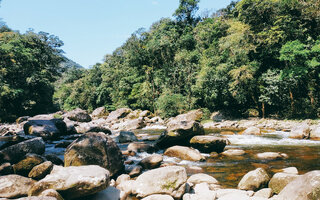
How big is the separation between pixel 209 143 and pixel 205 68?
15.2m

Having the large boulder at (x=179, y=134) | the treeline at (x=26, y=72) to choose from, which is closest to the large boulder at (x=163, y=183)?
the large boulder at (x=179, y=134)

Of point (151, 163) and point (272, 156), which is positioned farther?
point (272, 156)

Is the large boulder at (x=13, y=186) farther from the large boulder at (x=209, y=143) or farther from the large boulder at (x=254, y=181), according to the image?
the large boulder at (x=209, y=143)

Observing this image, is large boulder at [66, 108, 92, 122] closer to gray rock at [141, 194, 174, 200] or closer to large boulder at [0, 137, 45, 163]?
large boulder at [0, 137, 45, 163]

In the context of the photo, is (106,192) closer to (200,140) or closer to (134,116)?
(200,140)

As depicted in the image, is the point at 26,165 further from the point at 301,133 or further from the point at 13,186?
the point at 301,133

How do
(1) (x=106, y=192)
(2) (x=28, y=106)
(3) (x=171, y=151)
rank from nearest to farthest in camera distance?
1. (1) (x=106, y=192)
2. (3) (x=171, y=151)
3. (2) (x=28, y=106)

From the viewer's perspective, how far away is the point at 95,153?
5449mm

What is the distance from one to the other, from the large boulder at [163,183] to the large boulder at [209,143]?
4.17m

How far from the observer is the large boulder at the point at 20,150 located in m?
5.61

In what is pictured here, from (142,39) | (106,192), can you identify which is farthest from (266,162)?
(142,39)

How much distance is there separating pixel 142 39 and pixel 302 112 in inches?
1064

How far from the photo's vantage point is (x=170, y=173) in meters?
4.53

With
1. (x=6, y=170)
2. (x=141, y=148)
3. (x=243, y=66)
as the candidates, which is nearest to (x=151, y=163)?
(x=141, y=148)
